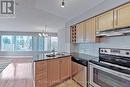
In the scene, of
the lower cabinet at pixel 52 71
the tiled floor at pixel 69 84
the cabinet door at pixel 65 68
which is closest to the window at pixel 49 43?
the cabinet door at pixel 65 68

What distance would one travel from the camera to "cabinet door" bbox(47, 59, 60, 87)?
4.34m

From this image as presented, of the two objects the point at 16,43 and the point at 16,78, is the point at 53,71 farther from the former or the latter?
the point at 16,43

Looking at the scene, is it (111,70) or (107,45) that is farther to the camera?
(107,45)

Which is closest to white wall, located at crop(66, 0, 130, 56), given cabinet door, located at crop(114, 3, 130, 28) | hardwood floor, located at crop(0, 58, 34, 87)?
cabinet door, located at crop(114, 3, 130, 28)

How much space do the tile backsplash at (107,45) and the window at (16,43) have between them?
765cm

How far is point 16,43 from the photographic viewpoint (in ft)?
42.0

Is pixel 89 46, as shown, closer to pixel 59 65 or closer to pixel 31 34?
pixel 59 65

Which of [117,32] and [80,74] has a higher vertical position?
[117,32]

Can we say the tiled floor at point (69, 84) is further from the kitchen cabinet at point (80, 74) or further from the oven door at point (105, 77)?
the oven door at point (105, 77)

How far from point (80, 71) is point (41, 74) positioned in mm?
1124

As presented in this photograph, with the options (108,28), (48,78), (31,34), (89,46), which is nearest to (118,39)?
(108,28)

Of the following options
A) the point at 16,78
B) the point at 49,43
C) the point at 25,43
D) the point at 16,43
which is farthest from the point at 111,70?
the point at 16,43

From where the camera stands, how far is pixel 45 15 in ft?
25.0

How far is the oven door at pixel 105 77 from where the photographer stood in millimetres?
2488
